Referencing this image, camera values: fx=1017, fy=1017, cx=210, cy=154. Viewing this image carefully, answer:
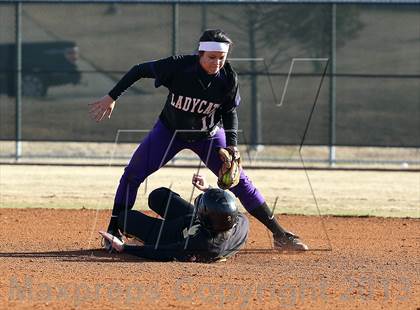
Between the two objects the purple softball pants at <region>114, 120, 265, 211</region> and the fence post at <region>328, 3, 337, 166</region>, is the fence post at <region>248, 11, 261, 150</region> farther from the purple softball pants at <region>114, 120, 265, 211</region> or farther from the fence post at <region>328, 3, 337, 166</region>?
the purple softball pants at <region>114, 120, 265, 211</region>

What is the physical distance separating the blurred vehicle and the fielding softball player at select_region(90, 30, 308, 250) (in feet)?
29.3

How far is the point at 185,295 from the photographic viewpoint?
21.8ft

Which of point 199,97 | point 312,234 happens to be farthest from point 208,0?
point 199,97

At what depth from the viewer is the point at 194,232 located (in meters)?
8.25

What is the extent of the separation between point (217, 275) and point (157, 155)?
1.67 m

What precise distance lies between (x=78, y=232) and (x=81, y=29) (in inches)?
316

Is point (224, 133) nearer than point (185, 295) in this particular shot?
No

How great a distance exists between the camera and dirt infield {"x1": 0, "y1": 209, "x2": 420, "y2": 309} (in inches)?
255

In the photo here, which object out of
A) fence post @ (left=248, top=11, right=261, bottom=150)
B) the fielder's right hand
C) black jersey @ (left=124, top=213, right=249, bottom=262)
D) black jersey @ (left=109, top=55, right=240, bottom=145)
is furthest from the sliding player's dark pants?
fence post @ (left=248, top=11, right=261, bottom=150)

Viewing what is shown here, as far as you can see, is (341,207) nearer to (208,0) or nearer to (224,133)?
(224,133)

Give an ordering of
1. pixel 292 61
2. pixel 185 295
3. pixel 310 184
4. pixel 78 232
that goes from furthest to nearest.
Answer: pixel 292 61, pixel 310 184, pixel 78 232, pixel 185 295

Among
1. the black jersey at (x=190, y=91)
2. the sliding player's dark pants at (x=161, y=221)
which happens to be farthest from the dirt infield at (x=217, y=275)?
the black jersey at (x=190, y=91)

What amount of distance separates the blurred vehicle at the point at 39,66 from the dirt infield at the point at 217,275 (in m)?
7.19

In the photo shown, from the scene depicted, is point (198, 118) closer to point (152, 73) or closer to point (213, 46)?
point (152, 73)
